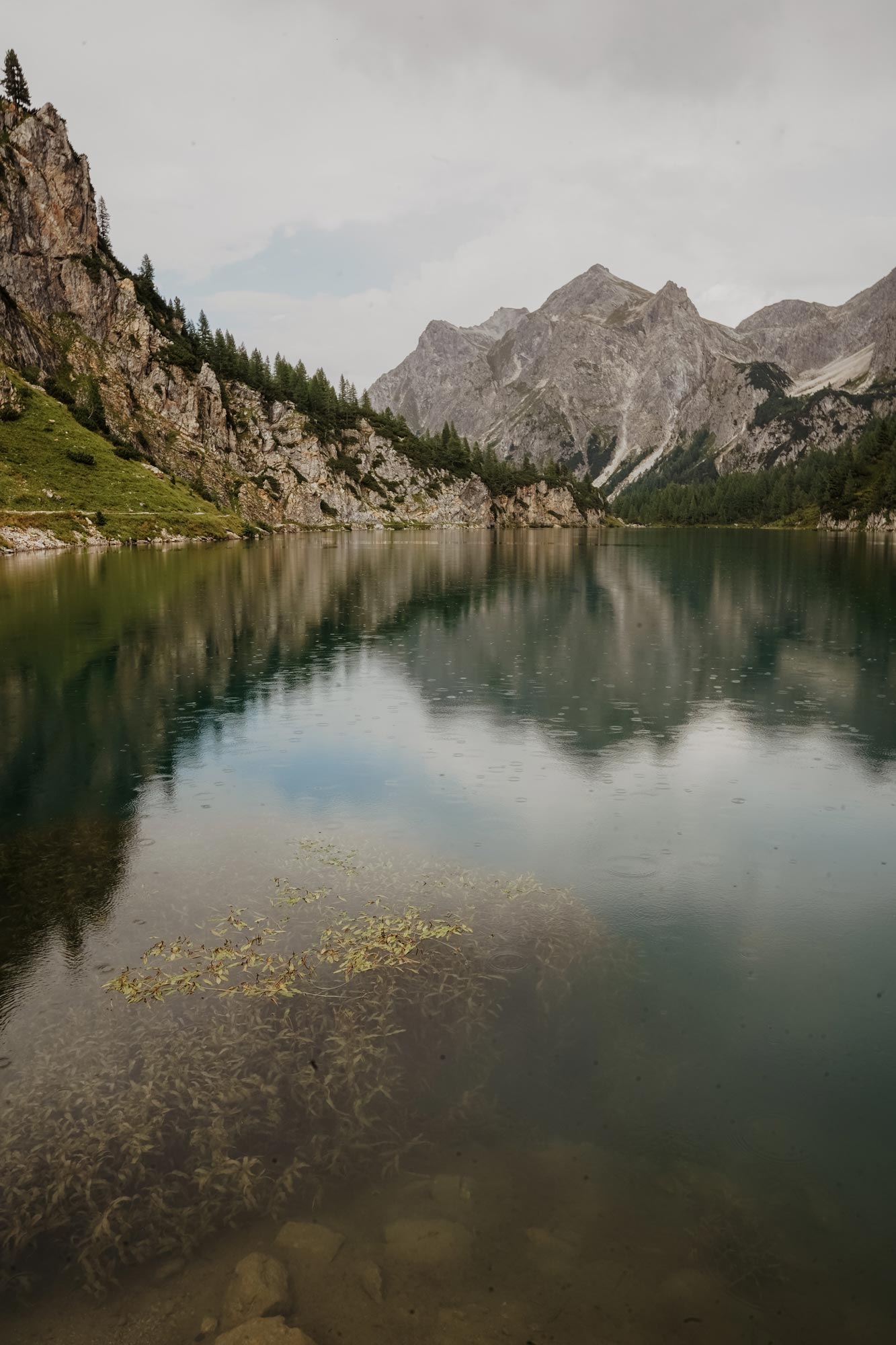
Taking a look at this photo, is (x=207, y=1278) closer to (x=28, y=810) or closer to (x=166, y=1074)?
(x=166, y=1074)

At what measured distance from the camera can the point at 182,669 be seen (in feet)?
126

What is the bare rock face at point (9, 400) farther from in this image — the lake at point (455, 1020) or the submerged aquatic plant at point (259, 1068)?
the submerged aquatic plant at point (259, 1068)

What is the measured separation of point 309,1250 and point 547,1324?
265 centimetres

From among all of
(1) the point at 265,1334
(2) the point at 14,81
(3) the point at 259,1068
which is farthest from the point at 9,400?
(1) the point at 265,1334

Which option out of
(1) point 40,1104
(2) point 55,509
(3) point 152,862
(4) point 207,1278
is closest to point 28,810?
(3) point 152,862

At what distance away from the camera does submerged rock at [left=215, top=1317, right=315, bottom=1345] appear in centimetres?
729

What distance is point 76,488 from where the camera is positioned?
141375 mm

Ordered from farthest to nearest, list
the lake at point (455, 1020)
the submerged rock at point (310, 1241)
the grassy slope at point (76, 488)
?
the grassy slope at point (76, 488)
the submerged rock at point (310, 1241)
the lake at point (455, 1020)

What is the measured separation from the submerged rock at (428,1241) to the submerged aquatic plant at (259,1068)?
824mm

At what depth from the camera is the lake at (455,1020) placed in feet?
26.5

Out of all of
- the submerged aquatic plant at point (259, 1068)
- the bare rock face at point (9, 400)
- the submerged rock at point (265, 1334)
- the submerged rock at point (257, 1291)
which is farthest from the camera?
the bare rock face at point (9, 400)

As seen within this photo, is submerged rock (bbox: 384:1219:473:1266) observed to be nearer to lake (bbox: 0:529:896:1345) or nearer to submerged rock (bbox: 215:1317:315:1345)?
lake (bbox: 0:529:896:1345)

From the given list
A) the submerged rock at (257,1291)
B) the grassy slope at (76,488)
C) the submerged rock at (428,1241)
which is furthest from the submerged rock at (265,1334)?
the grassy slope at (76,488)

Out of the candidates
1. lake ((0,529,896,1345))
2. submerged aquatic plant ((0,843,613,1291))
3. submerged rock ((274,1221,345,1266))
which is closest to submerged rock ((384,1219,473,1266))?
lake ((0,529,896,1345))
